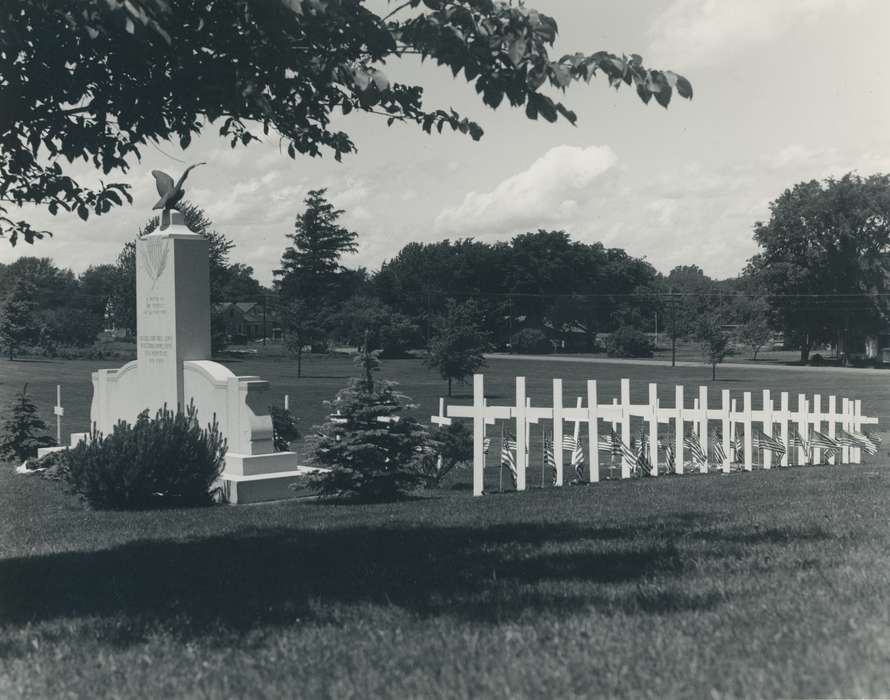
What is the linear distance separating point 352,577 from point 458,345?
3327 cm

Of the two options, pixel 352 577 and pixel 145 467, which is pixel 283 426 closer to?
pixel 145 467

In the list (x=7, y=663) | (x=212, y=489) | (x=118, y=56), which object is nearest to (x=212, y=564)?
(x=7, y=663)

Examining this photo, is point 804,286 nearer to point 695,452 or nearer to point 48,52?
point 695,452

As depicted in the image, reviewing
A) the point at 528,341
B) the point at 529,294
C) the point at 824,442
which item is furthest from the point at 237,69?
the point at 529,294

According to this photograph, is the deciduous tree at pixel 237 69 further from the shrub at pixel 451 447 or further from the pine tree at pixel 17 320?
the pine tree at pixel 17 320

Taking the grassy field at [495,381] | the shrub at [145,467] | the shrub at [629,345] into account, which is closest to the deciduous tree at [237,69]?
the shrub at [145,467]

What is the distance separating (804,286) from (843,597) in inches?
2609

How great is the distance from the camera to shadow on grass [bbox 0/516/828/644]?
4977 millimetres

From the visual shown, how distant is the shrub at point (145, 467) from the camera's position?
37.8 ft

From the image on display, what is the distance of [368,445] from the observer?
1192 cm

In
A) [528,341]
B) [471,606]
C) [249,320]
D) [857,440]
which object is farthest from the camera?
[249,320]

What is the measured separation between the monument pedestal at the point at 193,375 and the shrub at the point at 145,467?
21.3 inches

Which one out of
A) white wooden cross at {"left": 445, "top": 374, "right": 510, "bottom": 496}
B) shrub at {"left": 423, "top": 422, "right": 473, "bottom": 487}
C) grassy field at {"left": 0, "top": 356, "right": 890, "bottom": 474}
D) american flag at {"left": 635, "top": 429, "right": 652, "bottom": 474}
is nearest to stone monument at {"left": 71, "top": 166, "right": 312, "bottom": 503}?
shrub at {"left": 423, "top": 422, "right": 473, "bottom": 487}

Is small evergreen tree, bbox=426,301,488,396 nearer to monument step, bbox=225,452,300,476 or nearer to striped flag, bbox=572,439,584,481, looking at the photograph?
striped flag, bbox=572,439,584,481
